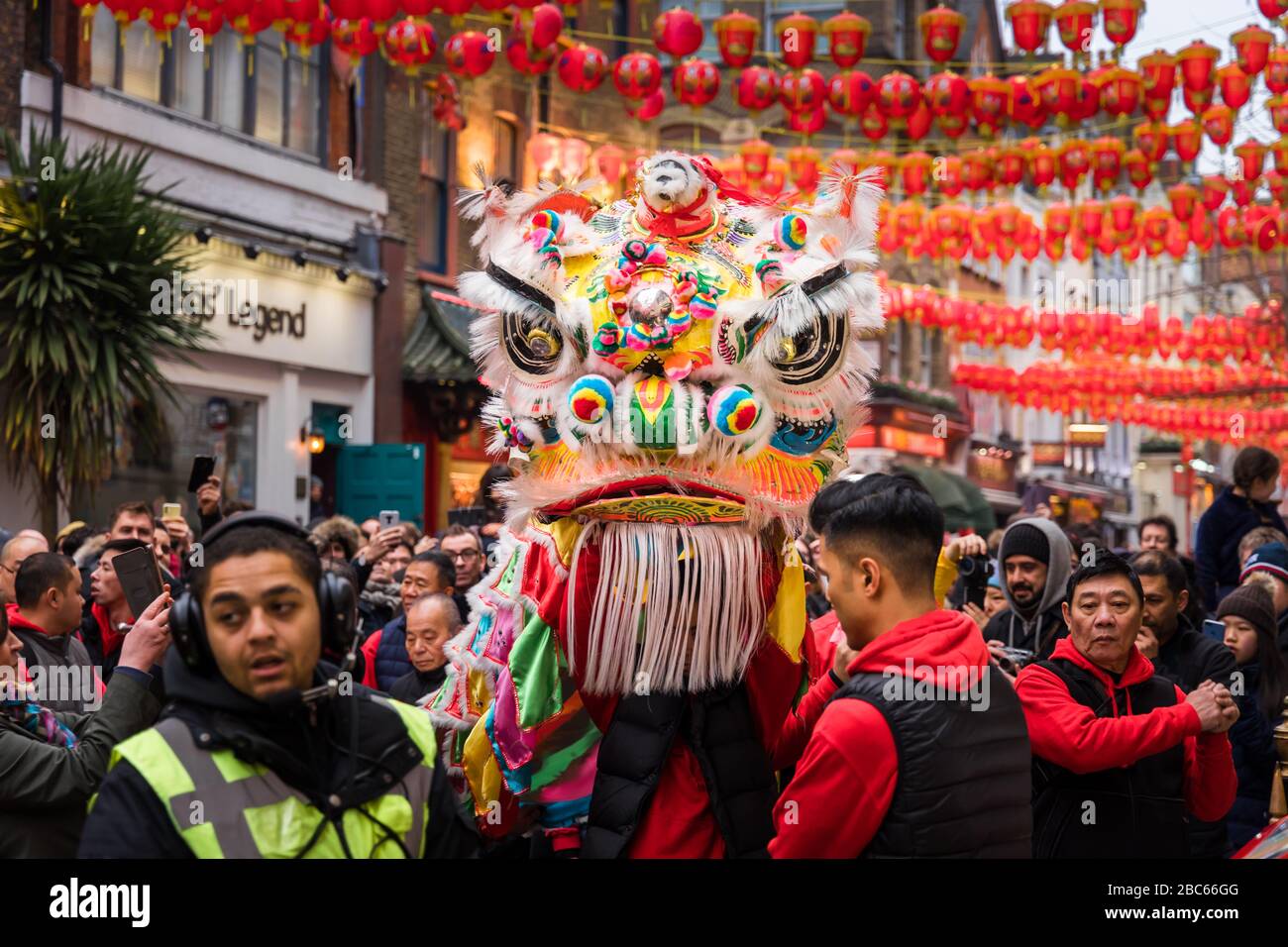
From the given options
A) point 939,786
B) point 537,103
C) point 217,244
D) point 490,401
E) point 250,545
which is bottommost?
point 939,786

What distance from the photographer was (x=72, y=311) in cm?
1038

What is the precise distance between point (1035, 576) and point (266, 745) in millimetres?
3928

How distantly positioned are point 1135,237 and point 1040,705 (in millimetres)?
15629

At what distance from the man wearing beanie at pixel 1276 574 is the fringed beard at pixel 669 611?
3902mm

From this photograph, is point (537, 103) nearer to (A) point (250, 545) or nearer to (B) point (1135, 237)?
(B) point (1135, 237)

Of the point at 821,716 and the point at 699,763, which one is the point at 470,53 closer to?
the point at 699,763

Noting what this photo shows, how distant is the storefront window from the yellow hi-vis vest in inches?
404

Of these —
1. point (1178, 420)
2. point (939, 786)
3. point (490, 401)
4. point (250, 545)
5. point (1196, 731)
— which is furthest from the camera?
point (1178, 420)

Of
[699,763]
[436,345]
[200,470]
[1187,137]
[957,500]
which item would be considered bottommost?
[699,763]

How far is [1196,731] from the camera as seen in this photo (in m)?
4.14

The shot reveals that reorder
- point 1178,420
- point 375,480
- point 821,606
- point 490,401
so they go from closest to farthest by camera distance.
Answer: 1. point 490,401
2. point 821,606
3. point 375,480
4. point 1178,420

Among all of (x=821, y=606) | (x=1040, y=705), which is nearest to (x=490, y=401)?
(x=1040, y=705)

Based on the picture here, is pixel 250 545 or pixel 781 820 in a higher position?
pixel 250 545

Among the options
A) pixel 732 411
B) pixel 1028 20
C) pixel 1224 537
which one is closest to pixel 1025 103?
pixel 1028 20
